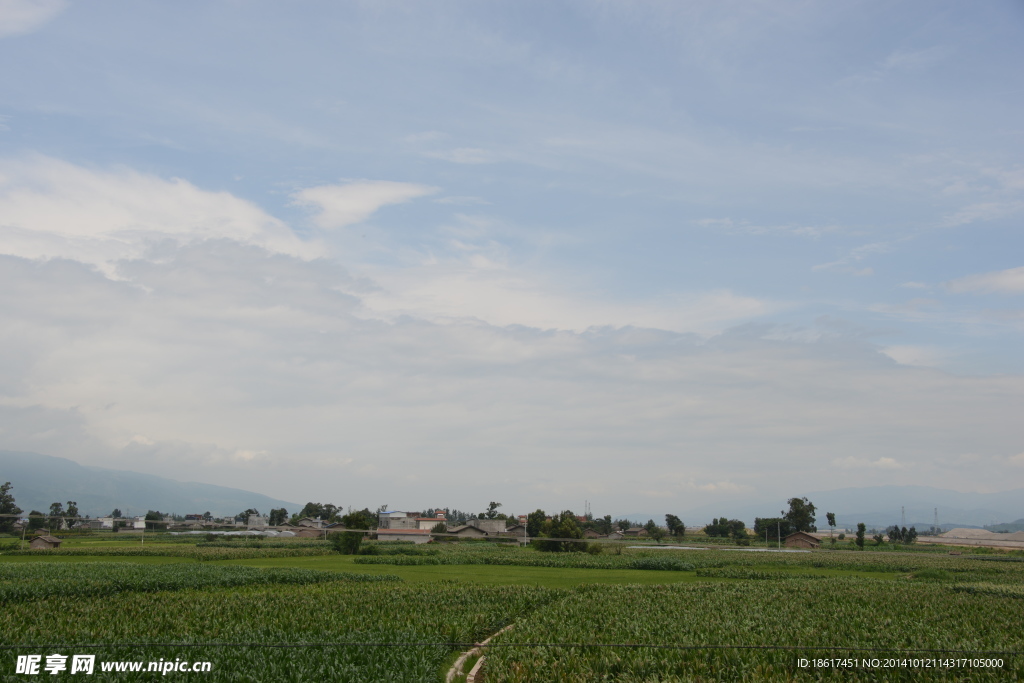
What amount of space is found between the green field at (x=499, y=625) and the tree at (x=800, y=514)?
260 ft

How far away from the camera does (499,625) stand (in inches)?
823

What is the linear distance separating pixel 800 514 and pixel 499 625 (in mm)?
99728

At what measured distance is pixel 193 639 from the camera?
50.7 ft

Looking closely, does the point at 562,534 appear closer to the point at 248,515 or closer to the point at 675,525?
the point at 675,525

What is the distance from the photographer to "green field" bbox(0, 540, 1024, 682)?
14.4 metres

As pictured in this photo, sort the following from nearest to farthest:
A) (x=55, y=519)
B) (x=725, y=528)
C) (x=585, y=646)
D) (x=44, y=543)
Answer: (x=585, y=646)
(x=44, y=543)
(x=55, y=519)
(x=725, y=528)

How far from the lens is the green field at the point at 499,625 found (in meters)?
14.4

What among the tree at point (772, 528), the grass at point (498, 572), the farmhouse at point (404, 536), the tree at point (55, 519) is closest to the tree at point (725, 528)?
the tree at point (772, 528)

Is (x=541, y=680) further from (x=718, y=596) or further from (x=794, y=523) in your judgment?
(x=794, y=523)

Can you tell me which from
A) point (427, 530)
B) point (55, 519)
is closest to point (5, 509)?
point (55, 519)

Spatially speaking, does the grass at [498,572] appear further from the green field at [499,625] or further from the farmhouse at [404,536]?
the farmhouse at [404,536]

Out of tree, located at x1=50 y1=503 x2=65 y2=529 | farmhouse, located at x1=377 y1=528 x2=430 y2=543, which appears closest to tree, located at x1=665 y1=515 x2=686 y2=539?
farmhouse, located at x1=377 y1=528 x2=430 y2=543

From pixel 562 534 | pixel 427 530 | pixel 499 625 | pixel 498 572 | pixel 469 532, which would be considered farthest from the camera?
pixel 427 530

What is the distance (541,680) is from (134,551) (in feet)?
159
